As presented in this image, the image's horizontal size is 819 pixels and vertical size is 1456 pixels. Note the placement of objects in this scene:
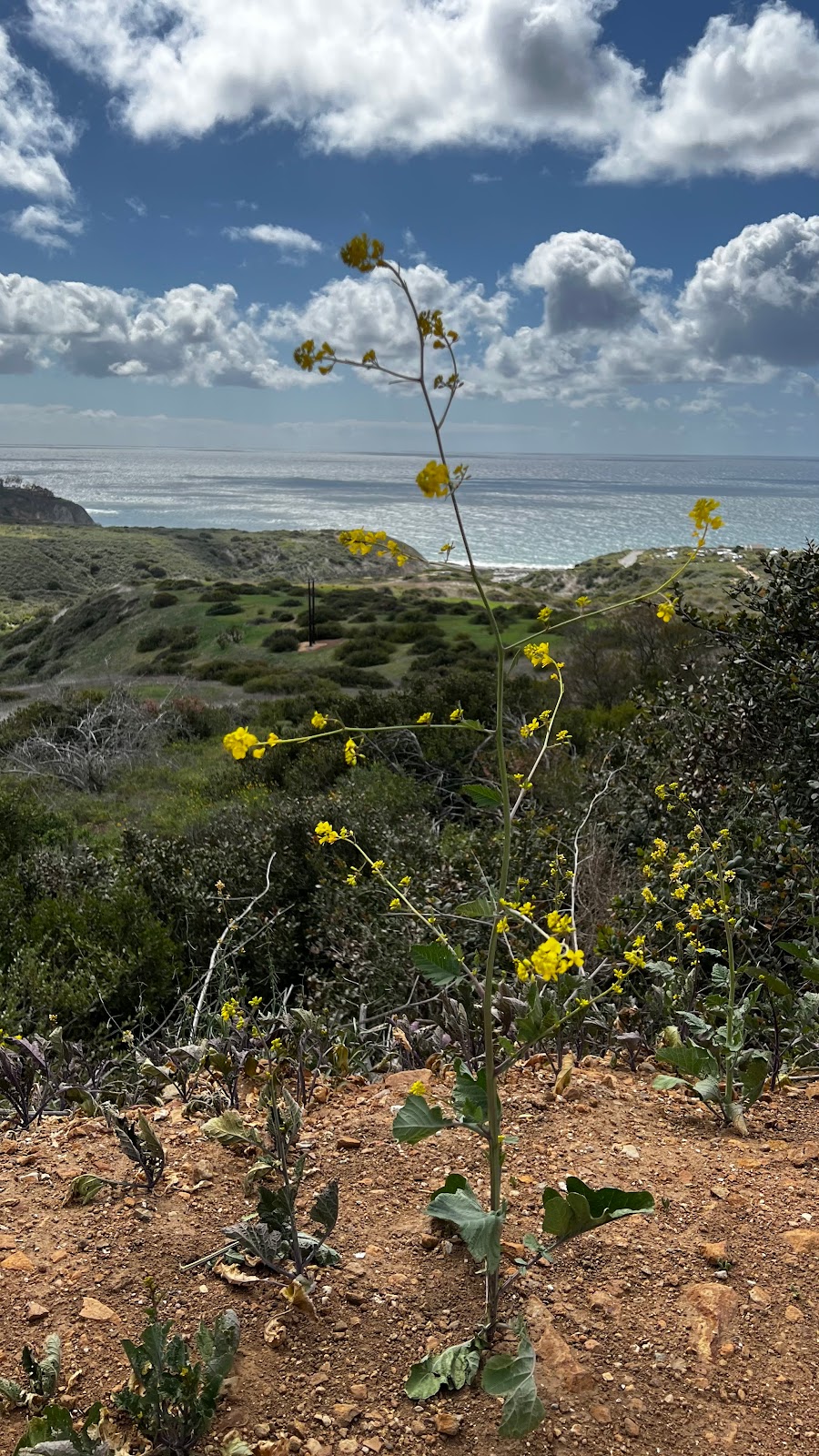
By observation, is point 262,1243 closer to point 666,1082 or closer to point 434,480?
point 666,1082

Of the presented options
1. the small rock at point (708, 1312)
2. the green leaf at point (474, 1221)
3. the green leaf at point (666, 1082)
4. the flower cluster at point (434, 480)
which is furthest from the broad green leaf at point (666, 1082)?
the flower cluster at point (434, 480)

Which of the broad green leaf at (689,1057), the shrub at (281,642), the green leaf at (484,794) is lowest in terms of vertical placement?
the shrub at (281,642)

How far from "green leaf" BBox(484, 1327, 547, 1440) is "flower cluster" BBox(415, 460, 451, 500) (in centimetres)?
138

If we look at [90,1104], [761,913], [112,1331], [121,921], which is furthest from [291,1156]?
[121,921]

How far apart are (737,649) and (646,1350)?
470 cm

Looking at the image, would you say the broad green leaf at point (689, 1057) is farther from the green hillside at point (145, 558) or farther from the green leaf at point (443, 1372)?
the green hillside at point (145, 558)

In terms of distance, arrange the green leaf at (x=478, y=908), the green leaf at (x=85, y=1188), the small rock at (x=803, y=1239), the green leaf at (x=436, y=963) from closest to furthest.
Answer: the green leaf at (x=478, y=908), the green leaf at (x=436, y=963), the small rock at (x=803, y=1239), the green leaf at (x=85, y=1188)

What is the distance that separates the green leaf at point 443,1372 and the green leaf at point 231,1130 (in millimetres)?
667

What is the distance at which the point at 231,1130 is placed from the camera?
2.18 metres

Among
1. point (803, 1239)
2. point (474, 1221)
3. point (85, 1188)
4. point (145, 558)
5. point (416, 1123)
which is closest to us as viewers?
point (474, 1221)

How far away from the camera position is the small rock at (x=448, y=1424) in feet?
4.93

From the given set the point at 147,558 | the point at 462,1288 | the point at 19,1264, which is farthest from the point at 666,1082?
the point at 147,558

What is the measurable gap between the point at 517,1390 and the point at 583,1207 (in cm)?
28

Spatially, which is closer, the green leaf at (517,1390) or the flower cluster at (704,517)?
the green leaf at (517,1390)
